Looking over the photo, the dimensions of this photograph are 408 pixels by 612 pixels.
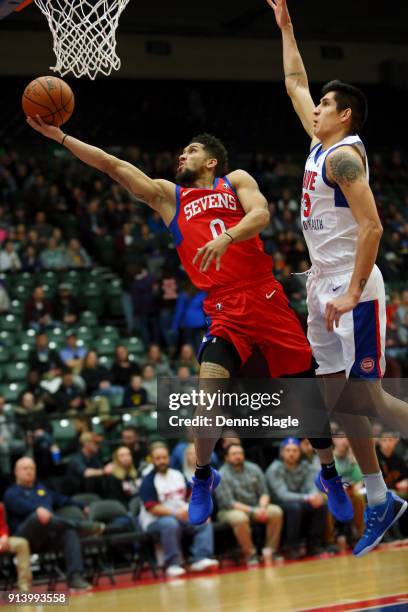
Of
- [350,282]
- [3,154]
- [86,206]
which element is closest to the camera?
[350,282]

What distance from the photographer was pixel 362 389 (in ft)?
18.8

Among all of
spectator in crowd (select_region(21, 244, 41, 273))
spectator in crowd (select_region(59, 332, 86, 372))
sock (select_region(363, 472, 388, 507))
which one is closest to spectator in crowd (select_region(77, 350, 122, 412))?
spectator in crowd (select_region(59, 332, 86, 372))

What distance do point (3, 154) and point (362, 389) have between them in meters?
14.5

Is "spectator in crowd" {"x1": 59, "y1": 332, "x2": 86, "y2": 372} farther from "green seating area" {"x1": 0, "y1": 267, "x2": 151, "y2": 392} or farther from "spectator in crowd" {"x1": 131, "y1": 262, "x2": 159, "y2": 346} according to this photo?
"spectator in crowd" {"x1": 131, "y1": 262, "x2": 159, "y2": 346}

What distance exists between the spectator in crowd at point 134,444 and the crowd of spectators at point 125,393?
14 mm

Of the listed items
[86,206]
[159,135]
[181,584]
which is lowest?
[181,584]

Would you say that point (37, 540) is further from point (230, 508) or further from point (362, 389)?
point (362, 389)

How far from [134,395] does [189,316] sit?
1973 mm

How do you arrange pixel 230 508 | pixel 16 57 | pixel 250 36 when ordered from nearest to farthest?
pixel 230 508, pixel 16 57, pixel 250 36

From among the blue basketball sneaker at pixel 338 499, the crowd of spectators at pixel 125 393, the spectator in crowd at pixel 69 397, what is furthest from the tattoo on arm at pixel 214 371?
the spectator in crowd at pixel 69 397

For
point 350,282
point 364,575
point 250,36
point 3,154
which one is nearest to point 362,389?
A: point 350,282

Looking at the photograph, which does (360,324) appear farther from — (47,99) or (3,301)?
(3,301)

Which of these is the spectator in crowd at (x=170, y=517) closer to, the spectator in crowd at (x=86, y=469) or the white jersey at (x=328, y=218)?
the spectator in crowd at (x=86, y=469)

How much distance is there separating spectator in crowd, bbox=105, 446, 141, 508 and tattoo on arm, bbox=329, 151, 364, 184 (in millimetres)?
5978
